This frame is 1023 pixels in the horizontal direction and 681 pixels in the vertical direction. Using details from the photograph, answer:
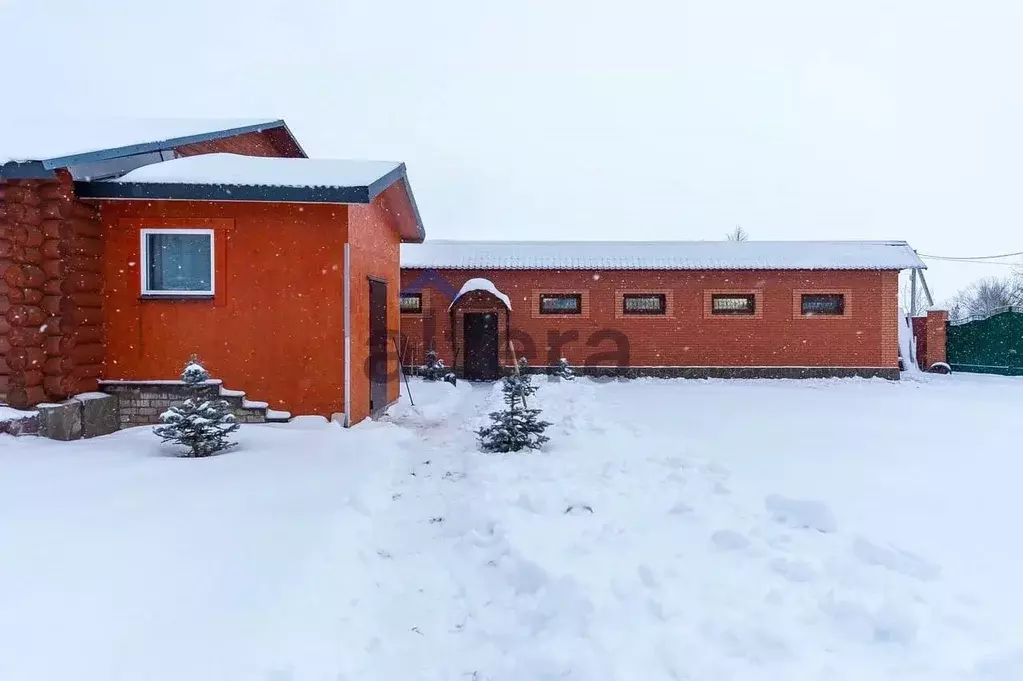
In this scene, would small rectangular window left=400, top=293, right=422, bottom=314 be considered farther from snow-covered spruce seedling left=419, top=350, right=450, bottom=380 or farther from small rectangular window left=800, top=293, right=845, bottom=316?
small rectangular window left=800, top=293, right=845, bottom=316

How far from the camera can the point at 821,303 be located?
17.7 m

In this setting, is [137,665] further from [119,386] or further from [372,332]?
[372,332]

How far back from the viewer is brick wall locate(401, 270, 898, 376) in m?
A: 17.6

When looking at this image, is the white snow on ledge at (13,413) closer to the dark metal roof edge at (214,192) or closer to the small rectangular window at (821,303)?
the dark metal roof edge at (214,192)

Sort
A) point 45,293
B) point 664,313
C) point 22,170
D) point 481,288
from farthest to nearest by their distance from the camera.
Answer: point 664,313, point 481,288, point 45,293, point 22,170

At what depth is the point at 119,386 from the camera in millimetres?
7980

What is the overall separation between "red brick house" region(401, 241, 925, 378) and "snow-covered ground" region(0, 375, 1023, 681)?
35.9 ft

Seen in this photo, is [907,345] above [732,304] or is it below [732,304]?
below

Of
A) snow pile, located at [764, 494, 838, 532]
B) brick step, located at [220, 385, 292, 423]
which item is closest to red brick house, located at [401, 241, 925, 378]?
brick step, located at [220, 385, 292, 423]

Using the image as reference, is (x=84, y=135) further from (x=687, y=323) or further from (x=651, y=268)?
(x=687, y=323)

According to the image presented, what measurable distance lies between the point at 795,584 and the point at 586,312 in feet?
48.1

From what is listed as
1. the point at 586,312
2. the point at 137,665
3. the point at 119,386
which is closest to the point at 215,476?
the point at 137,665

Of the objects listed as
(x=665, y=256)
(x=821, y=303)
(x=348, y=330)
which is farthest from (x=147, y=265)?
(x=821, y=303)

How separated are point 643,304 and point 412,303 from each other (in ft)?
23.6
